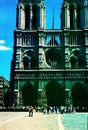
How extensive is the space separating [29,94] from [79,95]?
9.81m

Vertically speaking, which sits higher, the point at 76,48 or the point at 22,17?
the point at 22,17

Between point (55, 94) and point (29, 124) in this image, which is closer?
point (29, 124)

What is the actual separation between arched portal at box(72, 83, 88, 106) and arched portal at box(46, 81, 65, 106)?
7.21 feet

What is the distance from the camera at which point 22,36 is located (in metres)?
76.8

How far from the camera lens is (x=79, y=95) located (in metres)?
73.3

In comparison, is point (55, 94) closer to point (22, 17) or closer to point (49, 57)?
point (49, 57)

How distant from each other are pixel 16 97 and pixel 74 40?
16.7 metres

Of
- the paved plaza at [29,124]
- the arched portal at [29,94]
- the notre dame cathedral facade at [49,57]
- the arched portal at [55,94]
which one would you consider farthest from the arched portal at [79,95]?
the paved plaza at [29,124]

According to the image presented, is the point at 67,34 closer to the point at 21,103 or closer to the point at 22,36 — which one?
the point at 22,36

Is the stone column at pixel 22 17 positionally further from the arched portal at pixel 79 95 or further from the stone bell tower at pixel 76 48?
the arched portal at pixel 79 95

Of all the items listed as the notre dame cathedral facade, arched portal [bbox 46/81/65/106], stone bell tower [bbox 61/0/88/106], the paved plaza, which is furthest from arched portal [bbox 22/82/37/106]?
the paved plaza

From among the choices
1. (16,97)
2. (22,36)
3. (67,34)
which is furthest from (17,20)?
(16,97)

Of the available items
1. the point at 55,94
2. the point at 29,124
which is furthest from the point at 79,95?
the point at 29,124

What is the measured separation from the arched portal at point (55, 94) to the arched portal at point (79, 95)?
2198 millimetres
